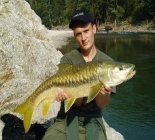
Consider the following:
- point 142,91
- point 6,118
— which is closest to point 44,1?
point 142,91

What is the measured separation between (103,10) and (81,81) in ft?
302

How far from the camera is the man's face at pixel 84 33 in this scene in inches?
203

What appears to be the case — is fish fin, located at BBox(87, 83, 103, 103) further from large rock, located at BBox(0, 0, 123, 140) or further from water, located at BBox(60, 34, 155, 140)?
water, located at BBox(60, 34, 155, 140)

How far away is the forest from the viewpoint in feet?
248

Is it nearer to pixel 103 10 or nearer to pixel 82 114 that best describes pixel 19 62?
pixel 82 114

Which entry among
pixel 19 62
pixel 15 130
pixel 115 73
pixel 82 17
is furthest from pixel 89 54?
pixel 15 130

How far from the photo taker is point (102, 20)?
9219cm

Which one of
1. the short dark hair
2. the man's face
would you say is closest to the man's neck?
the man's face

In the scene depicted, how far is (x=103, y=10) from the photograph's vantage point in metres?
93.7

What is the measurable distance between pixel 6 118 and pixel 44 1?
11448 centimetres

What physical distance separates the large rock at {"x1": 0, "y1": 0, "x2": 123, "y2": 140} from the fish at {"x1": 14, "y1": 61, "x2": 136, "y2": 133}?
1.57 meters

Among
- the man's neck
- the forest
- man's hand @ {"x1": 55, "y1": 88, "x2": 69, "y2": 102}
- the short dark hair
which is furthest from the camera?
the forest

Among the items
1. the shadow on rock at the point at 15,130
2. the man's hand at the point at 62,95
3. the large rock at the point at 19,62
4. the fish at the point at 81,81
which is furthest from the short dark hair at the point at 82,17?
the shadow on rock at the point at 15,130

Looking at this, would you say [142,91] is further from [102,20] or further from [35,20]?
[102,20]
